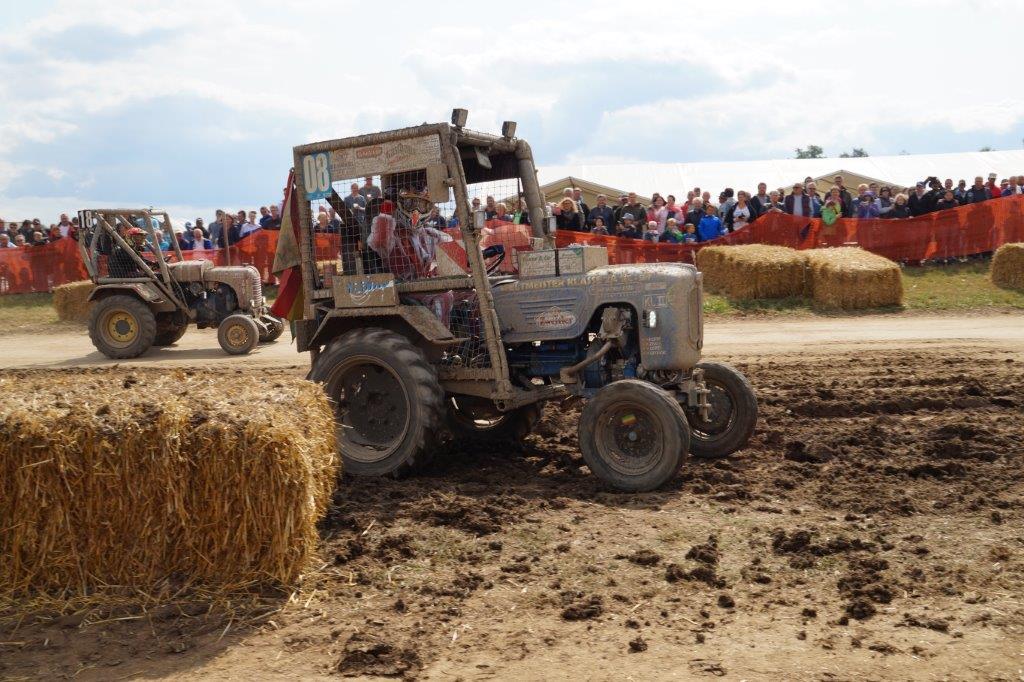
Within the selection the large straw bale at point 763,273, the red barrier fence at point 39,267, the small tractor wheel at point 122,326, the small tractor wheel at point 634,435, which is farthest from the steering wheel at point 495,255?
the red barrier fence at point 39,267

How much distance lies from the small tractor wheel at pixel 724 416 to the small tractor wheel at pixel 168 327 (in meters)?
10.3

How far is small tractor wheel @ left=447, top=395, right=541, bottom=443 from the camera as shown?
338 inches

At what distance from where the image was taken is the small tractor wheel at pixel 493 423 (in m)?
8.59

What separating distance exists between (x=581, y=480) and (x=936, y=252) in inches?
573

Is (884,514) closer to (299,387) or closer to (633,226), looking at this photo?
(299,387)

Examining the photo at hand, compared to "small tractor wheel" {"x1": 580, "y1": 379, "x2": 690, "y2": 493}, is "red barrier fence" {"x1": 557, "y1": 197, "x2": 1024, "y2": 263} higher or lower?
higher

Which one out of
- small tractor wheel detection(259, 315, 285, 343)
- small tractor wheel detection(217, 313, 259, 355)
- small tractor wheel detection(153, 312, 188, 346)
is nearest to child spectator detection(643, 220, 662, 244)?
small tractor wheel detection(259, 315, 285, 343)

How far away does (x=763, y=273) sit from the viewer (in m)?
17.7

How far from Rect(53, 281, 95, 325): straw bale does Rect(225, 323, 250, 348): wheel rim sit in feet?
19.9

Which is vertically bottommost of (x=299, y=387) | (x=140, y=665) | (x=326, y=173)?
(x=140, y=665)

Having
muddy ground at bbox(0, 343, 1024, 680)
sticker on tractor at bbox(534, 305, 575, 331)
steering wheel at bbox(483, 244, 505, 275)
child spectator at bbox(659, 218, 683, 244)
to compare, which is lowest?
muddy ground at bbox(0, 343, 1024, 680)

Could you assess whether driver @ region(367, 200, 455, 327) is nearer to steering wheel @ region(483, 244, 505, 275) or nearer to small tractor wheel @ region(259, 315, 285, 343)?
steering wheel @ region(483, 244, 505, 275)

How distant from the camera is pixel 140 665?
4.68m

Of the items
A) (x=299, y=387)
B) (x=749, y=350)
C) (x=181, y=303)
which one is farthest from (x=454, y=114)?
(x=181, y=303)
